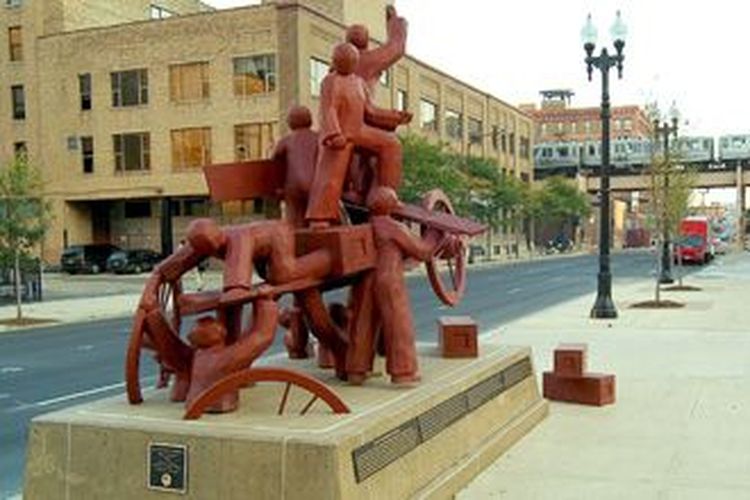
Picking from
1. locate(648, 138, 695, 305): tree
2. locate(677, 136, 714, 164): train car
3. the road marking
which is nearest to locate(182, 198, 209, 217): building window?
locate(648, 138, 695, 305): tree

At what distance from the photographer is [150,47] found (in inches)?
2159

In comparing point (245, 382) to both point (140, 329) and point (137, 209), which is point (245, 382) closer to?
point (140, 329)

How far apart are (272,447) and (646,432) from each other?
15.0 ft

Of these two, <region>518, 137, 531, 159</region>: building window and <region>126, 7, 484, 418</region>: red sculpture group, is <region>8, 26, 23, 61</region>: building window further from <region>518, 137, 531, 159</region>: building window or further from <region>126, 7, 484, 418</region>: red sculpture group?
<region>126, 7, 484, 418</region>: red sculpture group

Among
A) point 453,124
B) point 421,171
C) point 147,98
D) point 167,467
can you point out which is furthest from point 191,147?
point 167,467

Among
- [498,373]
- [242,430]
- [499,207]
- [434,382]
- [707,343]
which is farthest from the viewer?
[499,207]

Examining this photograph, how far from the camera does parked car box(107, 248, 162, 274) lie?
2041 inches

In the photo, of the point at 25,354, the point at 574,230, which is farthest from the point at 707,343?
the point at 574,230

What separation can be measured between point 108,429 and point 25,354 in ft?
41.9

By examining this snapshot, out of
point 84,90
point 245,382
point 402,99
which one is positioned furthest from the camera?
point 402,99

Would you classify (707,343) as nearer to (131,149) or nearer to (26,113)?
(131,149)

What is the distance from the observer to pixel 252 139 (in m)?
52.4

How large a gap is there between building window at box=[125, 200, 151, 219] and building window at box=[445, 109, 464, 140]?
2517cm

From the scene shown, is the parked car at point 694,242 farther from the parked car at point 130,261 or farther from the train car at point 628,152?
the parked car at point 130,261
